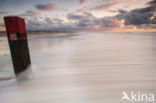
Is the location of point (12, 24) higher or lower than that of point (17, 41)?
higher

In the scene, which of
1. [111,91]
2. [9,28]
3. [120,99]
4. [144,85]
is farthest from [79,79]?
[9,28]

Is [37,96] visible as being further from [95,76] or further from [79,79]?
[95,76]

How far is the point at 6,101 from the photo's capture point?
1.03 m

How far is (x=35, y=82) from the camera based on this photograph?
4.41ft

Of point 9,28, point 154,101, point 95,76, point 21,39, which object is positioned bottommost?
point 154,101

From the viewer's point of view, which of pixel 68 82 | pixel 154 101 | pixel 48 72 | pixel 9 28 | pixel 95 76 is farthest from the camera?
pixel 48 72

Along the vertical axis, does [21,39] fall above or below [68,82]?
above

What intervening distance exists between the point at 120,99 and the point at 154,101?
40 cm

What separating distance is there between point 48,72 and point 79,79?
2.27 feet

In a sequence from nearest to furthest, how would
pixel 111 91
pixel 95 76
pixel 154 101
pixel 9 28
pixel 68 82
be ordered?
pixel 154 101, pixel 111 91, pixel 9 28, pixel 68 82, pixel 95 76

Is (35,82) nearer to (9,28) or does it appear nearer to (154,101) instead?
(9,28)

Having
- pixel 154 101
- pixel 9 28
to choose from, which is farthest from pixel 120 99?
pixel 9 28

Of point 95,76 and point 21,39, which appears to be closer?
point 21,39

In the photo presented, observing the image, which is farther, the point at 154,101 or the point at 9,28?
Result: the point at 9,28
